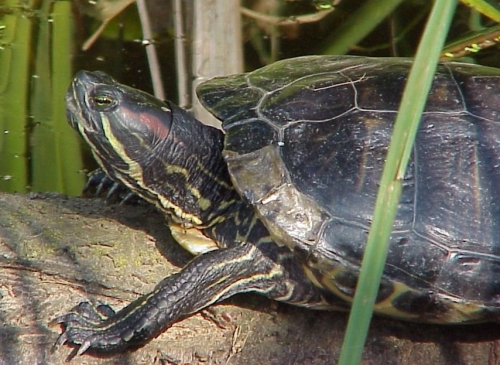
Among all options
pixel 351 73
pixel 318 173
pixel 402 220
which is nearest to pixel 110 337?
pixel 318 173

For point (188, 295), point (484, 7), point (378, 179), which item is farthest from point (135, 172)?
point (484, 7)

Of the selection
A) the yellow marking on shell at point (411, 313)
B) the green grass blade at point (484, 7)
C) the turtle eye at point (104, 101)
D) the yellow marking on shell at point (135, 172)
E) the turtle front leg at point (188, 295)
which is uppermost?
the green grass blade at point (484, 7)

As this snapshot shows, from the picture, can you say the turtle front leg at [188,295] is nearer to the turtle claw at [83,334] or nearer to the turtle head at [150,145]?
the turtle claw at [83,334]

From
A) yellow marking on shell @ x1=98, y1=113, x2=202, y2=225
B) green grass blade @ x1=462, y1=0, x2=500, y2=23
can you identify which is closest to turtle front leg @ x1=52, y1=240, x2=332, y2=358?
yellow marking on shell @ x1=98, y1=113, x2=202, y2=225

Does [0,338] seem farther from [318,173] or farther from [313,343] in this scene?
[318,173]

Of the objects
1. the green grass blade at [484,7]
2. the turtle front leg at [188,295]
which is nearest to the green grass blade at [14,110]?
the turtle front leg at [188,295]

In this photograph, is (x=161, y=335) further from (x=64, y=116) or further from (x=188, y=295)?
(x=64, y=116)

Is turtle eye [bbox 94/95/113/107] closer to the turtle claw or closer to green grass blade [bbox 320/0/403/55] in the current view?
the turtle claw
